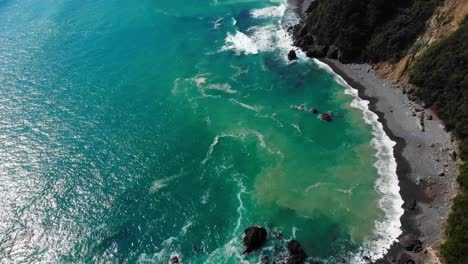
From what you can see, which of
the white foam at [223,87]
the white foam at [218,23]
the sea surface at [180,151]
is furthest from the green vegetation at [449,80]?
the white foam at [218,23]

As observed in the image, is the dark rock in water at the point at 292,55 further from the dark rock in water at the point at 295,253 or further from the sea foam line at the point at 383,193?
the dark rock in water at the point at 295,253

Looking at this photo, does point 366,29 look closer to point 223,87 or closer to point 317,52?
point 317,52

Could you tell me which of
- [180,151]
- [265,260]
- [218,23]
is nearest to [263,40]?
[218,23]

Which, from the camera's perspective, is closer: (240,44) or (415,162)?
(415,162)

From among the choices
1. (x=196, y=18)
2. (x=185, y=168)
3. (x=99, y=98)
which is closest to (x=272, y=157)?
(x=185, y=168)

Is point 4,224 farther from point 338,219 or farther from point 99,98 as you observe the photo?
point 338,219
